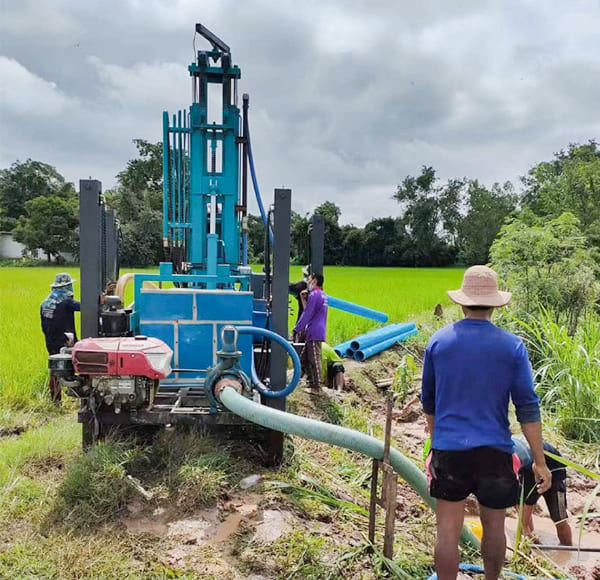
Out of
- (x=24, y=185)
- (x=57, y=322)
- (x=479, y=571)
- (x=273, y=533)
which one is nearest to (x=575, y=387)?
(x=479, y=571)

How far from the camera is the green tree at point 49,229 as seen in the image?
41.9 meters

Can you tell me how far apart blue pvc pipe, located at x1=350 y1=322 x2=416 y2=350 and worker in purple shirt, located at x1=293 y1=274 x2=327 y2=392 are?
6.13ft

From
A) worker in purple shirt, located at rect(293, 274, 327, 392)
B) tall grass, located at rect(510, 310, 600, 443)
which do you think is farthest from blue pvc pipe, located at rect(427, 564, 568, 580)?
worker in purple shirt, located at rect(293, 274, 327, 392)

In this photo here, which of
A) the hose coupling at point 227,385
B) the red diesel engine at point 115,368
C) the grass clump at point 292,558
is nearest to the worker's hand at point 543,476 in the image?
the grass clump at point 292,558

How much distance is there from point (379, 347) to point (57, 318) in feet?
16.5

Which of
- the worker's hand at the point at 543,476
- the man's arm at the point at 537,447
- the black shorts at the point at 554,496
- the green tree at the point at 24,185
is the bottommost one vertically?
the black shorts at the point at 554,496

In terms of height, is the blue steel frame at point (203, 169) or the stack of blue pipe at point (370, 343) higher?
the blue steel frame at point (203, 169)

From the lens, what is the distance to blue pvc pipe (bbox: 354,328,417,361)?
26.1ft

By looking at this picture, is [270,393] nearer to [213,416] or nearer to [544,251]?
[213,416]

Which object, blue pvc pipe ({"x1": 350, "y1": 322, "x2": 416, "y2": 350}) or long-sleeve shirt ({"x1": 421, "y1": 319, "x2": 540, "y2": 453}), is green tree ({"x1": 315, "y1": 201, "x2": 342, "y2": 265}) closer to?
blue pvc pipe ({"x1": 350, "y1": 322, "x2": 416, "y2": 350})

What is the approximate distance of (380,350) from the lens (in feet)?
27.3

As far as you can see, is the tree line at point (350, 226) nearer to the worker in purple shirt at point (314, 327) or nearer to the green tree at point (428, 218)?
the green tree at point (428, 218)

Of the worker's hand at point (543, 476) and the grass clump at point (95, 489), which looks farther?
the grass clump at point (95, 489)

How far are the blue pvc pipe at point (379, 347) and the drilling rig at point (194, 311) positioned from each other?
3.05 meters
